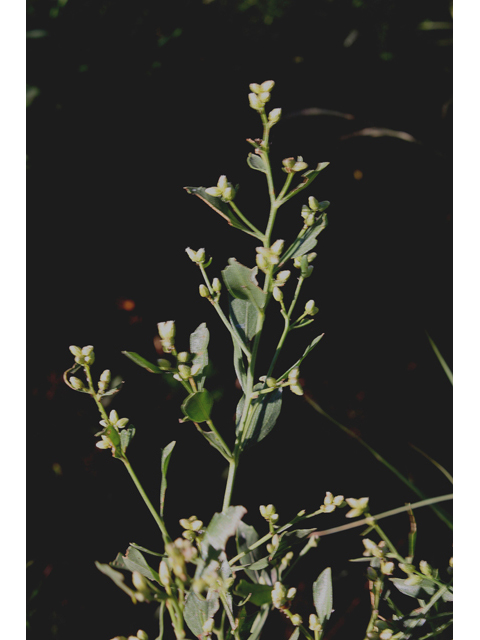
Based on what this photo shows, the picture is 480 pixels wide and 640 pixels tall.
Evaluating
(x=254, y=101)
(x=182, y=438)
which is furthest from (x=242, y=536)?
(x=182, y=438)

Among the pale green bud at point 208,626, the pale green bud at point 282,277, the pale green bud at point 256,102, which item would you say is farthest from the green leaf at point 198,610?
the pale green bud at point 256,102

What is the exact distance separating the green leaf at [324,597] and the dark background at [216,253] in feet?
1.60

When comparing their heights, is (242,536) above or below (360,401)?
above

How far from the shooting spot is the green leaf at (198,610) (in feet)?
1.09

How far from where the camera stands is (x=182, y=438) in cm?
88

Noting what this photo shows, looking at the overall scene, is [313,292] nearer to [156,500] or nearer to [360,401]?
[360,401]

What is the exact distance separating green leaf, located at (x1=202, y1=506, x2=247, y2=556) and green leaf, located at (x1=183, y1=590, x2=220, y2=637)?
0.07m

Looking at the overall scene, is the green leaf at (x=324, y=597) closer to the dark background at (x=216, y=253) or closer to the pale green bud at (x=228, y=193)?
the pale green bud at (x=228, y=193)

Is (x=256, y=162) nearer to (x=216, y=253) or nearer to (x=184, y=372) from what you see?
(x=184, y=372)

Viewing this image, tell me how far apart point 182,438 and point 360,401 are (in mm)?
436

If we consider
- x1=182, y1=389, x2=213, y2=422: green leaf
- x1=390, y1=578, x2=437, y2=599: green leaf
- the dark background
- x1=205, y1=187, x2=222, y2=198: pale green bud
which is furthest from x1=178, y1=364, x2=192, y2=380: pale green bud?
the dark background

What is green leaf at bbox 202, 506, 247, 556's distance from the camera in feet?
0.92

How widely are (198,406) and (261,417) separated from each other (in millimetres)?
61

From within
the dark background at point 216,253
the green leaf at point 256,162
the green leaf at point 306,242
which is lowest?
the dark background at point 216,253
